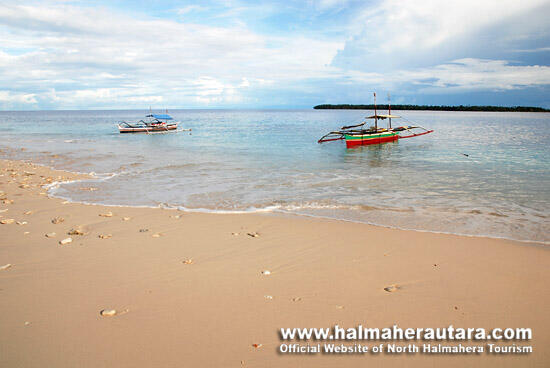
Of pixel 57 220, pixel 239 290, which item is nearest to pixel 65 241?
pixel 57 220

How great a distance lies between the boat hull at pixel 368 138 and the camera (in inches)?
1500

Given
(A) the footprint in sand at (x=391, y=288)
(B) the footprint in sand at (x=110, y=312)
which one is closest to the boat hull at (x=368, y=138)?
(A) the footprint in sand at (x=391, y=288)

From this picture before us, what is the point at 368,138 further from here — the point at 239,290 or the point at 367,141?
the point at 239,290

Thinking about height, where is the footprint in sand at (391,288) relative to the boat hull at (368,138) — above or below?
below

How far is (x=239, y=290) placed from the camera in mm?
5160

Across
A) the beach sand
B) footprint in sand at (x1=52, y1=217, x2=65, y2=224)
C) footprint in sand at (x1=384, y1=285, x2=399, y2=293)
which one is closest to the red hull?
the beach sand

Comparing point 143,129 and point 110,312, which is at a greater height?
point 143,129

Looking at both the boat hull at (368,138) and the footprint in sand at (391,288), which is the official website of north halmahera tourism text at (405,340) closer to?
the footprint in sand at (391,288)

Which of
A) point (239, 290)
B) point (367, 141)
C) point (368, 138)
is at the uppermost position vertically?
point (368, 138)

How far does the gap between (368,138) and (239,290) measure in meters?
37.7

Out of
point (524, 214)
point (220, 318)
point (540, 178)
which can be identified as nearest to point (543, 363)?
point (220, 318)

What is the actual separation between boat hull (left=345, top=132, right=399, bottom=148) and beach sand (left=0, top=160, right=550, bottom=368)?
30834mm

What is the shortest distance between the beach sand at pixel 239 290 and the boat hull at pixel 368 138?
30834 mm

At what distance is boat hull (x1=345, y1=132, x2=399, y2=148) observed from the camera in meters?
38.1
